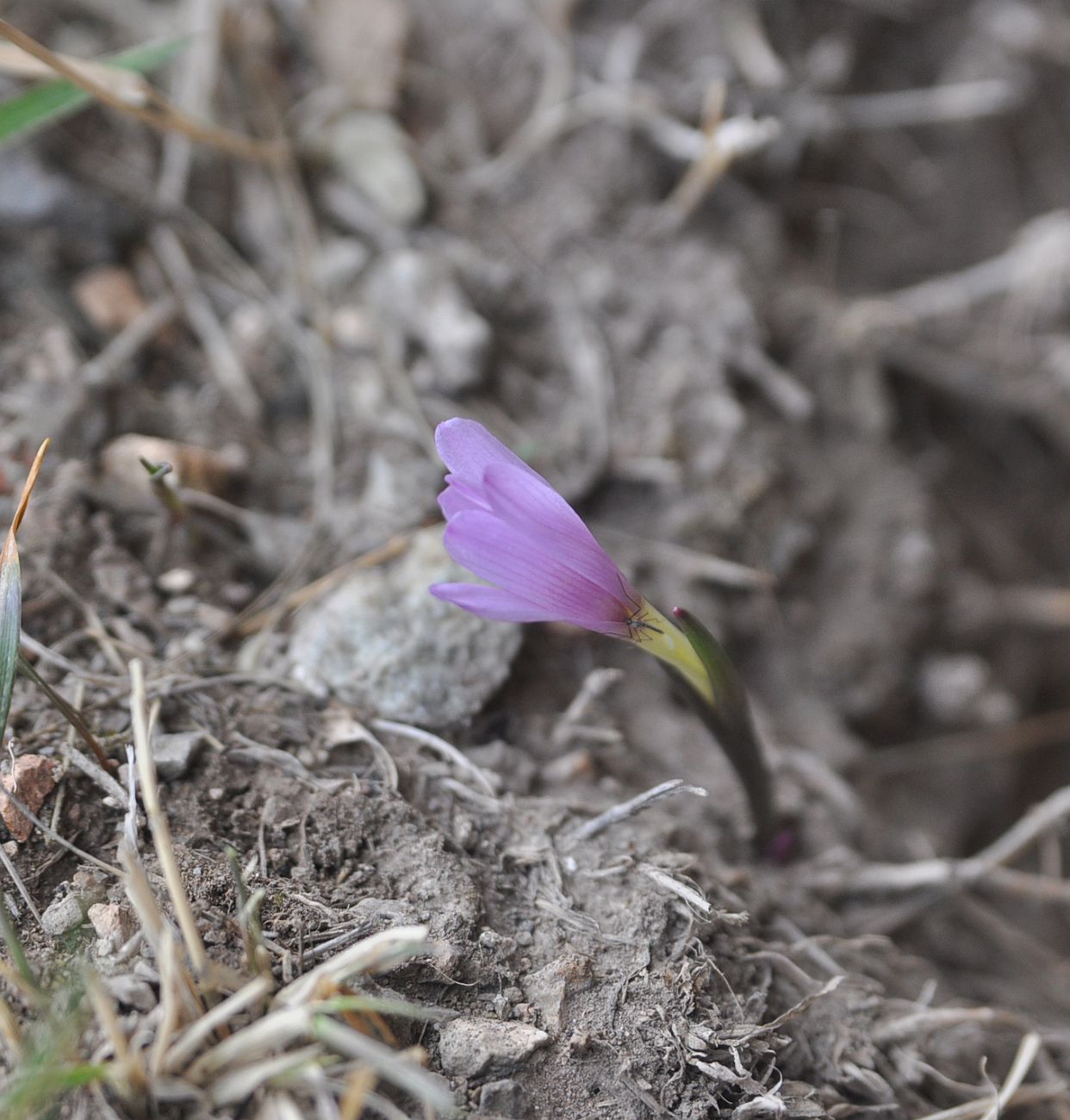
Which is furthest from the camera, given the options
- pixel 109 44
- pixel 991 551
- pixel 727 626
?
pixel 991 551

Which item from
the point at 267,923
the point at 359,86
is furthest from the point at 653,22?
the point at 267,923

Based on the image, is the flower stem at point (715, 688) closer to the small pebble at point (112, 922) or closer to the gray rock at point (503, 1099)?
the gray rock at point (503, 1099)

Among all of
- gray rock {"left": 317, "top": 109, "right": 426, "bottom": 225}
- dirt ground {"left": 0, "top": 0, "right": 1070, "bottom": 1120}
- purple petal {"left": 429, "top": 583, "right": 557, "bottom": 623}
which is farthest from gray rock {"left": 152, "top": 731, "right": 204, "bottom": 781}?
gray rock {"left": 317, "top": 109, "right": 426, "bottom": 225}

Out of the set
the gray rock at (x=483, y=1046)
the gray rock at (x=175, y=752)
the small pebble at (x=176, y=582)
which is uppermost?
the small pebble at (x=176, y=582)

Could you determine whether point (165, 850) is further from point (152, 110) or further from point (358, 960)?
point (152, 110)

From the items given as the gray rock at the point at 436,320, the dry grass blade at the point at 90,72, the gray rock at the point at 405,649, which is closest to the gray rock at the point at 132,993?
the gray rock at the point at 405,649

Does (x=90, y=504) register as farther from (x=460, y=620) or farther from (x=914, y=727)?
(x=914, y=727)
